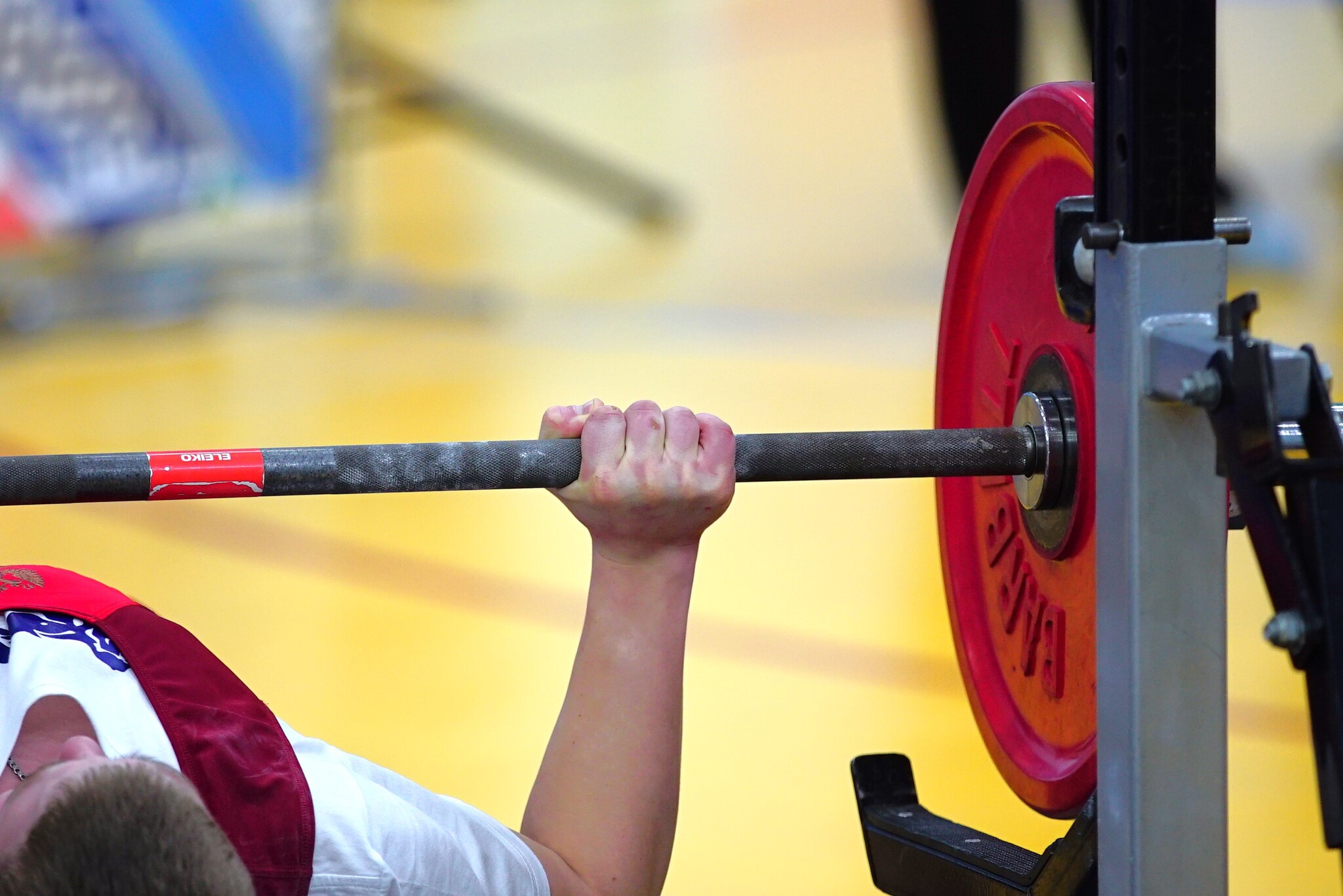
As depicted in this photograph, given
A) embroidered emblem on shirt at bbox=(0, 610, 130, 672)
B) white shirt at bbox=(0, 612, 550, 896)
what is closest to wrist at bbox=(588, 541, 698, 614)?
white shirt at bbox=(0, 612, 550, 896)

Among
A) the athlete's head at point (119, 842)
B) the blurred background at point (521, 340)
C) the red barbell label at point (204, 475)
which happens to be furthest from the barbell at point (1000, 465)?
the blurred background at point (521, 340)

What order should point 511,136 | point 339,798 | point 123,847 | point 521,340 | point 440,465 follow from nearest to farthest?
point 123,847
point 339,798
point 440,465
point 521,340
point 511,136

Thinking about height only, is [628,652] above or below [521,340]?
below

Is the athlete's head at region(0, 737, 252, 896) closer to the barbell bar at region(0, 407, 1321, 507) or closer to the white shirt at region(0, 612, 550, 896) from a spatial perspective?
the white shirt at region(0, 612, 550, 896)

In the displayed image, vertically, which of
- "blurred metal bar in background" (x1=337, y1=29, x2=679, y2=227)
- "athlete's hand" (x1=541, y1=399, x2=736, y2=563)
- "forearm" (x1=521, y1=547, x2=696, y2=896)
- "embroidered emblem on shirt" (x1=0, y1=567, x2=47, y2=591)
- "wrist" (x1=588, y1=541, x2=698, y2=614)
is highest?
"blurred metal bar in background" (x1=337, y1=29, x2=679, y2=227)

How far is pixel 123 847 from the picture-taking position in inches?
25.1

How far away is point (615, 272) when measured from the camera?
12.9 feet

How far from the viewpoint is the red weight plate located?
3.03ft

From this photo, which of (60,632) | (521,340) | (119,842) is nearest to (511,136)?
(521,340)

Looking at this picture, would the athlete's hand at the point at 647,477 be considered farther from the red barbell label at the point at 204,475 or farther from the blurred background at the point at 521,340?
the blurred background at the point at 521,340

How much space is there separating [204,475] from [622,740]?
278 millimetres

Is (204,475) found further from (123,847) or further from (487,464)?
(123,847)

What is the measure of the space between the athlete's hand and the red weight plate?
214 mm

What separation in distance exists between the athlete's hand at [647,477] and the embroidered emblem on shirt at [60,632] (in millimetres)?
259
